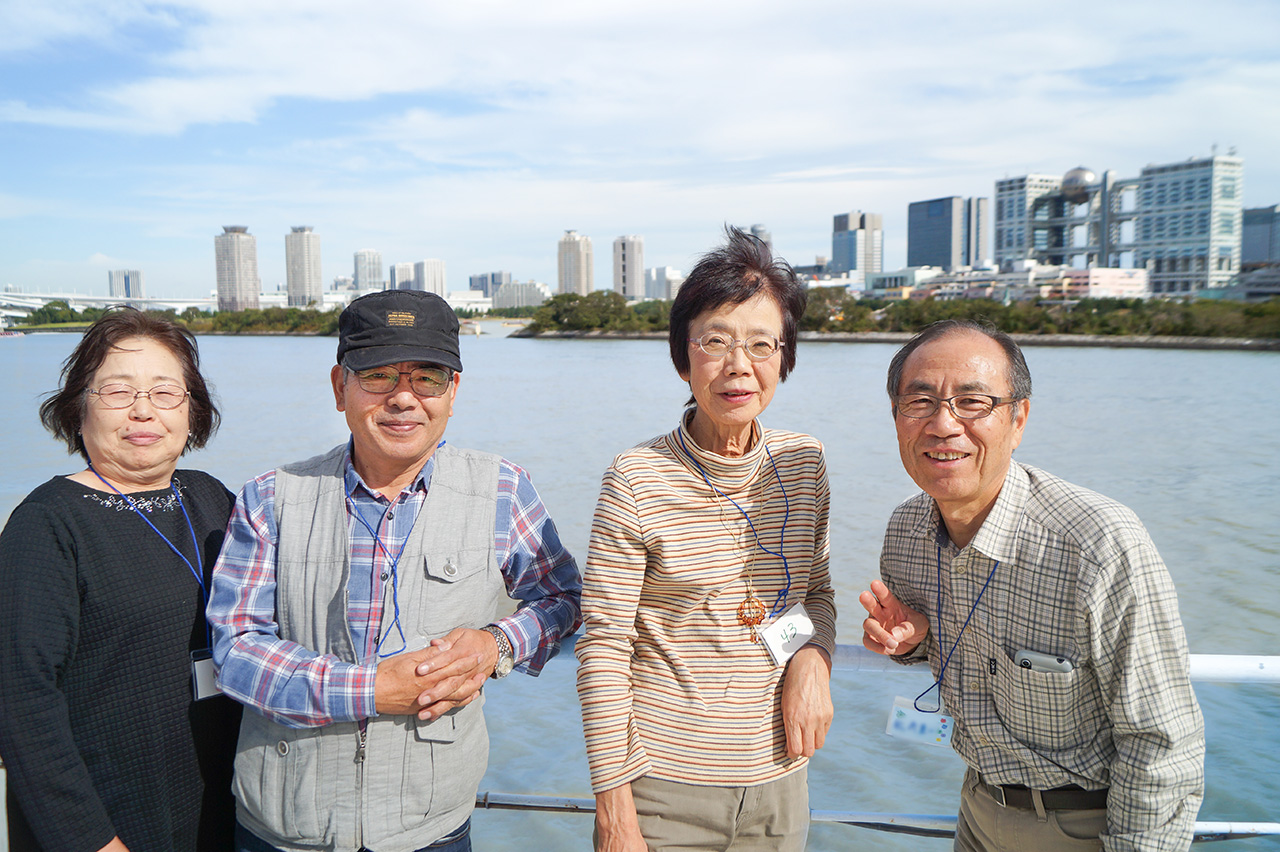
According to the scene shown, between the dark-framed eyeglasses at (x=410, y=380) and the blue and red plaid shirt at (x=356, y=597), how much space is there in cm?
15

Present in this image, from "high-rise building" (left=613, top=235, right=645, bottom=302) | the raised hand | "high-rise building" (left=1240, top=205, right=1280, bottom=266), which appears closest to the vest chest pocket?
the raised hand

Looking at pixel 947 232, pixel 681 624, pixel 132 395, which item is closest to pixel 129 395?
pixel 132 395

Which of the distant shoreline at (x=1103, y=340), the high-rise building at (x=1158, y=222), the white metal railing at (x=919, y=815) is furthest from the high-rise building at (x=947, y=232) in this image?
the white metal railing at (x=919, y=815)

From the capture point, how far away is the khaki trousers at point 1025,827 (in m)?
1.53

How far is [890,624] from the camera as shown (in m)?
1.69

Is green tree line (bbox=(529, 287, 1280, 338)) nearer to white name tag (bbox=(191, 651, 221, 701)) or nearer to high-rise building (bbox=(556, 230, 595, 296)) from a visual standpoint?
white name tag (bbox=(191, 651, 221, 701))

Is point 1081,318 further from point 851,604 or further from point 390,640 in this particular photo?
point 390,640

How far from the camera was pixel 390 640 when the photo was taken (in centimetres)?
160

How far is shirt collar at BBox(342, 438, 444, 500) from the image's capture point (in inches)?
66.0

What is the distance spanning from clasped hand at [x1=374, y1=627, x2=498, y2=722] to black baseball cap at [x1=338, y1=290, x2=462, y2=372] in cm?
52

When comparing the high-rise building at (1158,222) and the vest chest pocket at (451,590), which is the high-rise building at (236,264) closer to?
the high-rise building at (1158,222)

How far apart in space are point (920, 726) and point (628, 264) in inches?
5473

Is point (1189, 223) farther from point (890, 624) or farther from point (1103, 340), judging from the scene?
point (890, 624)

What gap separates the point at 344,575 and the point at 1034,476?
1279mm
